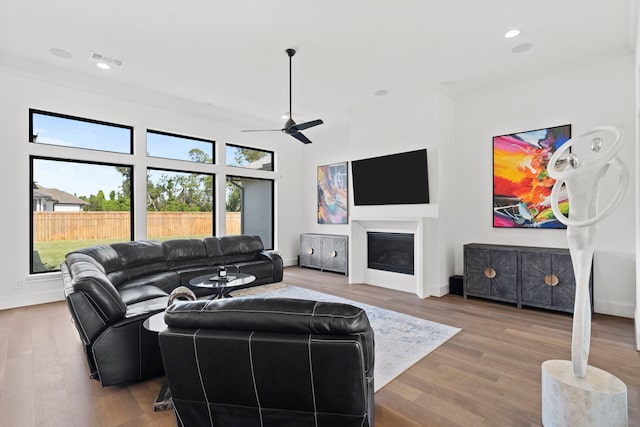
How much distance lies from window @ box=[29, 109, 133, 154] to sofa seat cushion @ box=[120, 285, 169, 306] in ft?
8.97

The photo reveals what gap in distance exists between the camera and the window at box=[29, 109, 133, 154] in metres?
4.61

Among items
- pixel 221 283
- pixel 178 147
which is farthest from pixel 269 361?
pixel 178 147

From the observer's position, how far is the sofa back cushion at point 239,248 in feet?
18.4

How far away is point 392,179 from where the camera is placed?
5324 mm

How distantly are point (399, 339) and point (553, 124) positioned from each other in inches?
143

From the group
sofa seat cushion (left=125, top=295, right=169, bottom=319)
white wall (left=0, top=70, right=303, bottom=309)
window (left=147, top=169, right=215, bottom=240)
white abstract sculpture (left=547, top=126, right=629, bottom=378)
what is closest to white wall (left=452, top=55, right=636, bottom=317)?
white abstract sculpture (left=547, top=126, right=629, bottom=378)

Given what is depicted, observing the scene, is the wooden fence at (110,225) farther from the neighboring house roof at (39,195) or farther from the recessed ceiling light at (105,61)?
the recessed ceiling light at (105,61)

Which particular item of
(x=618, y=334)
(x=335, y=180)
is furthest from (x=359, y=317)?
(x=335, y=180)

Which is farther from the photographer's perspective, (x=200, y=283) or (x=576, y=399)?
(x=200, y=283)

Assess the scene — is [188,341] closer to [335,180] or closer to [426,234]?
[426,234]

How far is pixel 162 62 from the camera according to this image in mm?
4117

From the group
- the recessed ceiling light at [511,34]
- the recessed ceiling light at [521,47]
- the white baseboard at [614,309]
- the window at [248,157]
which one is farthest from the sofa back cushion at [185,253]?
the white baseboard at [614,309]

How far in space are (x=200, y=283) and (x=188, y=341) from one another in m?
2.53

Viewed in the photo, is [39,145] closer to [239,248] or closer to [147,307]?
[239,248]
